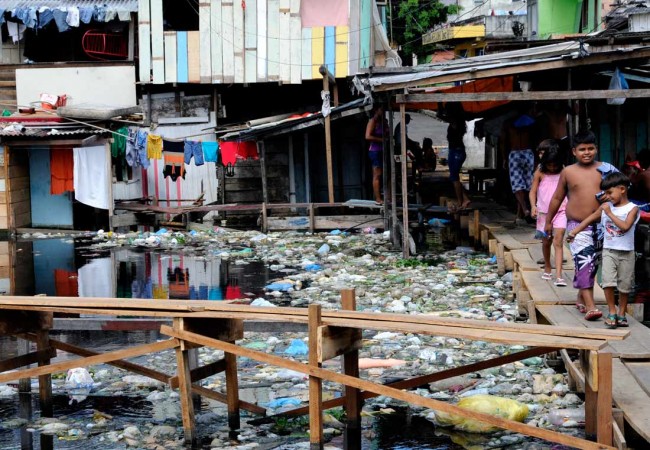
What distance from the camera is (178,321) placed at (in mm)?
6277

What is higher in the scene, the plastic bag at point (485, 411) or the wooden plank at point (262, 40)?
the wooden plank at point (262, 40)

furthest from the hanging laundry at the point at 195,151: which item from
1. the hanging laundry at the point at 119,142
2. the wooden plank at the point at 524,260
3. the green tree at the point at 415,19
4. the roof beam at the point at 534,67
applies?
the green tree at the point at 415,19

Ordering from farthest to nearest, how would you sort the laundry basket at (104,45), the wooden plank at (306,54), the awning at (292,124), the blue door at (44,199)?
1. the laundry basket at (104,45)
2. the blue door at (44,199)
3. the wooden plank at (306,54)
4. the awning at (292,124)

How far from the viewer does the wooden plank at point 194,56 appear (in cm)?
2147

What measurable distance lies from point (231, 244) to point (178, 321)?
1137 cm

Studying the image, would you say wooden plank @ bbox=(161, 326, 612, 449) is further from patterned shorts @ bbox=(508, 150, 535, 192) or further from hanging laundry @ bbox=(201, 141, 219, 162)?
hanging laundry @ bbox=(201, 141, 219, 162)

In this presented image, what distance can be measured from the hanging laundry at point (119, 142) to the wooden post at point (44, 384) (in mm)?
13582

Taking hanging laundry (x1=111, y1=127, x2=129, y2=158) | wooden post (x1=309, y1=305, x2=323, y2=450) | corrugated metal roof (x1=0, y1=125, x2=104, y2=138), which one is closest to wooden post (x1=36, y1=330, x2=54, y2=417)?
wooden post (x1=309, y1=305, x2=323, y2=450)

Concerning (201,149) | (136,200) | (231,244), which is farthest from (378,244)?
(136,200)

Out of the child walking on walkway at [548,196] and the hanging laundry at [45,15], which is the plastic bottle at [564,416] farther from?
the hanging laundry at [45,15]

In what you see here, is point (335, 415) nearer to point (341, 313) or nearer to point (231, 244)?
point (341, 313)

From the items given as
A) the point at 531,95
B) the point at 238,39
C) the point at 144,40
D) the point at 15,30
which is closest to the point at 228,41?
the point at 238,39

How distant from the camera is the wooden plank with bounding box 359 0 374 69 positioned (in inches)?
860

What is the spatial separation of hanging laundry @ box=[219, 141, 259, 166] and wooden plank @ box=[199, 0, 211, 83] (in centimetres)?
197
